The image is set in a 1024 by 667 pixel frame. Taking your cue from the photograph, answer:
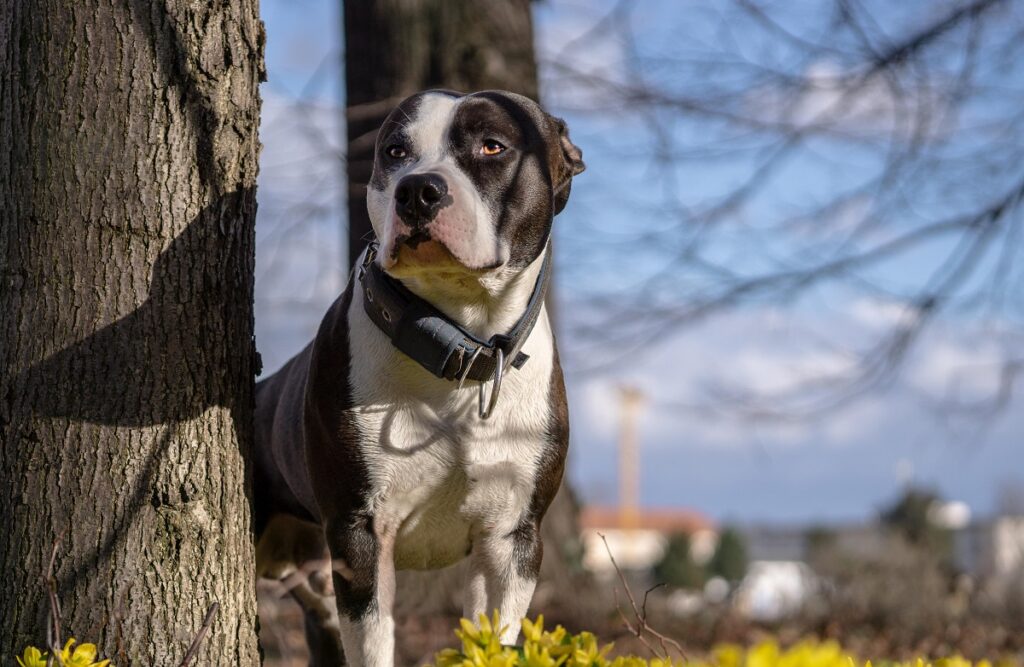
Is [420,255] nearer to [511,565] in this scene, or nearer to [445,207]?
[445,207]

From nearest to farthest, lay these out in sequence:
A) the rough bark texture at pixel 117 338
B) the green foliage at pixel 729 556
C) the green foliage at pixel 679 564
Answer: the rough bark texture at pixel 117 338
the green foliage at pixel 679 564
the green foliage at pixel 729 556

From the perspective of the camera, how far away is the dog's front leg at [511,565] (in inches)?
124

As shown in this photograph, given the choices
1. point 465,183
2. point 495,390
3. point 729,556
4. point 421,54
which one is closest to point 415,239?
point 465,183

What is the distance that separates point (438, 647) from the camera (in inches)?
255

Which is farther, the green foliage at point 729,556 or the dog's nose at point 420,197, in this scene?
the green foliage at point 729,556

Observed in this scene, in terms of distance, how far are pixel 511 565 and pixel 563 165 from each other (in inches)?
45.0

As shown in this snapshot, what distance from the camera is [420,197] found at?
2.71 m

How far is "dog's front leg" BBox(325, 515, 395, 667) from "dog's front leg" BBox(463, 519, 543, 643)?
32 cm

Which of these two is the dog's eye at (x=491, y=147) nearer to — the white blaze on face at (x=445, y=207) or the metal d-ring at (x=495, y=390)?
the white blaze on face at (x=445, y=207)

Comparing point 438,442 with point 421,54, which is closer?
point 438,442

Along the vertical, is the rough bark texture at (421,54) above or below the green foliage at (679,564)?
above

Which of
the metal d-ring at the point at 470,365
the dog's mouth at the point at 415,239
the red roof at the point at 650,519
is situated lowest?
the red roof at the point at 650,519

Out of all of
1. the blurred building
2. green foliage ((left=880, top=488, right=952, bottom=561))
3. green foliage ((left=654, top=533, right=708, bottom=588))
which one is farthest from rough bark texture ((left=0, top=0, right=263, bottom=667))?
the blurred building

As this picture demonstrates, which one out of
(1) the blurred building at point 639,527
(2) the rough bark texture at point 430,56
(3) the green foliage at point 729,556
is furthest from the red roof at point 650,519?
(2) the rough bark texture at point 430,56
